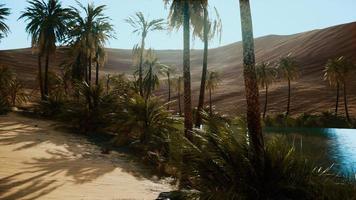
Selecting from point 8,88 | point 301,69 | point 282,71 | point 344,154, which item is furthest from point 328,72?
point 301,69

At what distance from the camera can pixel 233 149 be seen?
831 cm

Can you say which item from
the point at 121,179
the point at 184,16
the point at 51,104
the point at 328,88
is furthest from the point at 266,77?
the point at 121,179

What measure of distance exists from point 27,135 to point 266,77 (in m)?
68.8

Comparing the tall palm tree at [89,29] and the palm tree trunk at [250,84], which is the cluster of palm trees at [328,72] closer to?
the tall palm tree at [89,29]

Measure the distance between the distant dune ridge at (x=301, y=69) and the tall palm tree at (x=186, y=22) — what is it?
67671 millimetres

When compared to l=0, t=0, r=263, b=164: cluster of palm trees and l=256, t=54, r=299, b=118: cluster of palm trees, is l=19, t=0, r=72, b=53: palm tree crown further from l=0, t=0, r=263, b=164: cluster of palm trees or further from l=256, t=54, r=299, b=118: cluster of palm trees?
l=256, t=54, r=299, b=118: cluster of palm trees

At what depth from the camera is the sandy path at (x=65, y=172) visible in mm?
10750

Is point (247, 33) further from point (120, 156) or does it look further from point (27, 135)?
point (27, 135)

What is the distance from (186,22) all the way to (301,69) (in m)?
125

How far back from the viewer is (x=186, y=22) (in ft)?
66.2

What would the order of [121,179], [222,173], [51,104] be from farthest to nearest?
[51,104] < [121,179] < [222,173]

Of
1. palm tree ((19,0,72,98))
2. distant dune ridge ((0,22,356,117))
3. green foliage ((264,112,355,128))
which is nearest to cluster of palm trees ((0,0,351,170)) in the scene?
palm tree ((19,0,72,98))

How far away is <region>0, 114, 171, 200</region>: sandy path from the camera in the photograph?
10750mm

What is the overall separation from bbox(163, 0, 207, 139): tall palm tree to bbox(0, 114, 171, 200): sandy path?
3.88 metres
